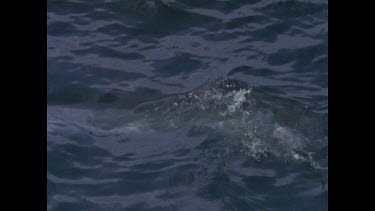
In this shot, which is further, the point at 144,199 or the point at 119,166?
the point at 119,166

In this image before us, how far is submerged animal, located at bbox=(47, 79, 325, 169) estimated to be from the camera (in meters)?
7.30

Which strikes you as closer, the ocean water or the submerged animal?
the ocean water

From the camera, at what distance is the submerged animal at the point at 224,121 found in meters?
7.30

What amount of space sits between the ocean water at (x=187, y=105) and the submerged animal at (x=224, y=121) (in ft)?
0.07

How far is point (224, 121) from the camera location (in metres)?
7.89

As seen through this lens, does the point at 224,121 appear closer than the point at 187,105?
Yes

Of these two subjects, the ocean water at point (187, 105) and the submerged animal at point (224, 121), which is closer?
the ocean water at point (187, 105)

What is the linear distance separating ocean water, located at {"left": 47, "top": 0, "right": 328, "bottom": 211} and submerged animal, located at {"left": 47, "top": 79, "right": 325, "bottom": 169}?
0.07 feet

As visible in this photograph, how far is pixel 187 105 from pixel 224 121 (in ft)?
2.43
